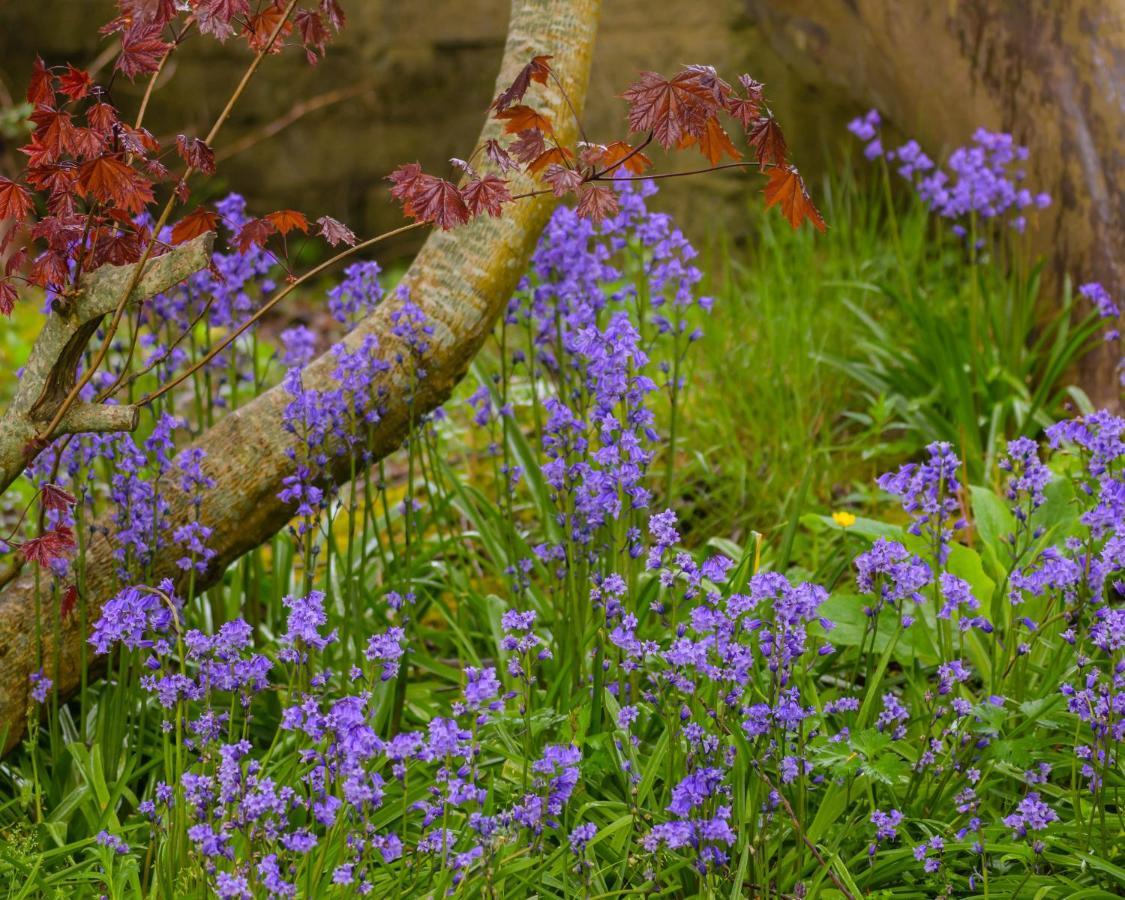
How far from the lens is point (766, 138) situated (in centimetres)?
216

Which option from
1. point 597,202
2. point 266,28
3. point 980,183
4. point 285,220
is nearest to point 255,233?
point 285,220

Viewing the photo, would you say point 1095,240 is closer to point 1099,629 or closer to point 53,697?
point 1099,629

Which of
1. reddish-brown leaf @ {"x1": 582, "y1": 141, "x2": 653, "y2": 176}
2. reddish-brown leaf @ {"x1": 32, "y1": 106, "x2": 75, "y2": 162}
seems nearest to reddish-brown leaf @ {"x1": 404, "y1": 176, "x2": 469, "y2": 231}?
reddish-brown leaf @ {"x1": 582, "y1": 141, "x2": 653, "y2": 176}

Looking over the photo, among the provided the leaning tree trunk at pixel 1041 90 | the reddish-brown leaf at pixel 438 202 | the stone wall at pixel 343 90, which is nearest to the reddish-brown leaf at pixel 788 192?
the reddish-brown leaf at pixel 438 202

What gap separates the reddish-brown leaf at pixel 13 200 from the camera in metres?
2.17

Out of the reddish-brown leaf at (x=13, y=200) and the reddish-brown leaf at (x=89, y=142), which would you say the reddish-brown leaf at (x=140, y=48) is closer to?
the reddish-brown leaf at (x=89, y=142)

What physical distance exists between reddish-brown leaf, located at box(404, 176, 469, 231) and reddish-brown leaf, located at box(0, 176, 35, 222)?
26.3 inches

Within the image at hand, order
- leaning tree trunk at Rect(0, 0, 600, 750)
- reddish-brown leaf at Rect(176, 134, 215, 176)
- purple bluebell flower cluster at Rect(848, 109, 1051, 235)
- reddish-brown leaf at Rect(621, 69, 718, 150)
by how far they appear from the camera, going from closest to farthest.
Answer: reddish-brown leaf at Rect(621, 69, 718, 150)
reddish-brown leaf at Rect(176, 134, 215, 176)
leaning tree trunk at Rect(0, 0, 600, 750)
purple bluebell flower cluster at Rect(848, 109, 1051, 235)

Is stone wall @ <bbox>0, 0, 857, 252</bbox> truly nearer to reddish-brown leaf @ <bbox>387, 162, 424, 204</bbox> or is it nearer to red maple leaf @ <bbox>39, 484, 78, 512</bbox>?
reddish-brown leaf @ <bbox>387, 162, 424, 204</bbox>

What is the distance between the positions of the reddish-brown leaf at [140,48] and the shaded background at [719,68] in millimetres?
3174

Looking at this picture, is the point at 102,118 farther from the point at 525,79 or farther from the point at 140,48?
the point at 525,79

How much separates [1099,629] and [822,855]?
0.63 metres

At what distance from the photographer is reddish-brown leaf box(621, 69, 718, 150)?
211cm

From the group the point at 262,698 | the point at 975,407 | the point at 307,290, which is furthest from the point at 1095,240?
the point at 307,290
